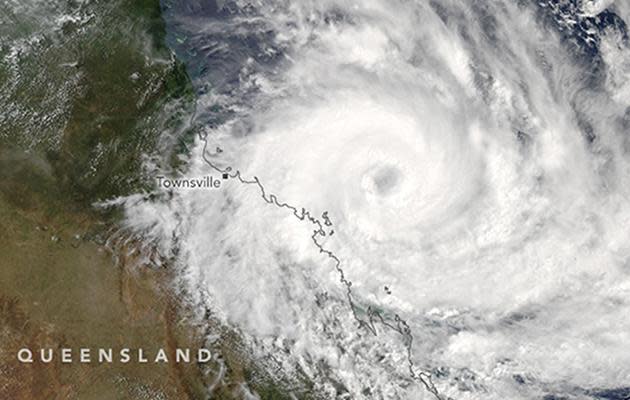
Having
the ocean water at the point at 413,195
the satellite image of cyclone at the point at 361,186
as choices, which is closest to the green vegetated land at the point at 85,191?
the satellite image of cyclone at the point at 361,186

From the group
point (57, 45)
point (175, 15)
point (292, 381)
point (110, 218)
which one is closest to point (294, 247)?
point (292, 381)

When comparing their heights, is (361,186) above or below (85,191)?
above

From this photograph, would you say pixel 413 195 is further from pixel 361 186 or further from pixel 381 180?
pixel 361 186

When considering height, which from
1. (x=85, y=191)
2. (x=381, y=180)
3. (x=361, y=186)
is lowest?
(x=85, y=191)

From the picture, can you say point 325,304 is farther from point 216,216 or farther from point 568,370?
point 568,370

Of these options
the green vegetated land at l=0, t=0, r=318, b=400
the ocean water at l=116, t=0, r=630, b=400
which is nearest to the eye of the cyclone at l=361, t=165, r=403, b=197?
the ocean water at l=116, t=0, r=630, b=400

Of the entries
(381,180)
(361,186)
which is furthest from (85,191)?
(381,180)
